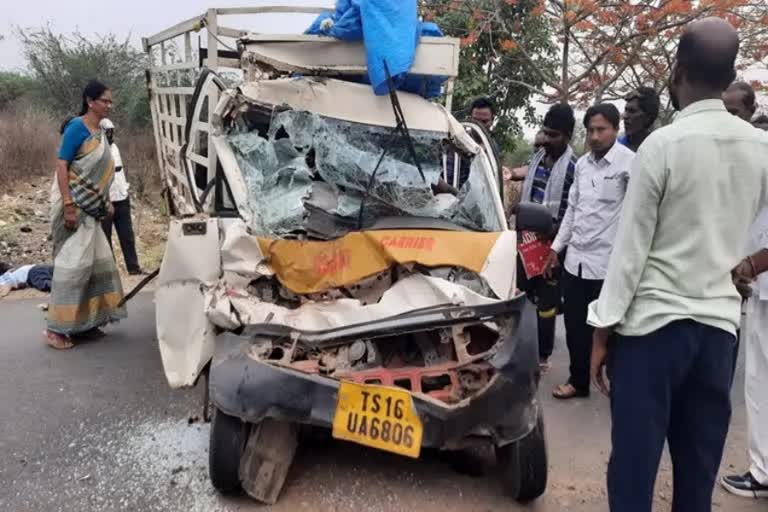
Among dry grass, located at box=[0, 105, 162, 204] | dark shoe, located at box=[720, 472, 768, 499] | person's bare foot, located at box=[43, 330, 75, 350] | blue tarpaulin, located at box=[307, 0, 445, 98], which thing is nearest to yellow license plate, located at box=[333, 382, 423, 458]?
dark shoe, located at box=[720, 472, 768, 499]

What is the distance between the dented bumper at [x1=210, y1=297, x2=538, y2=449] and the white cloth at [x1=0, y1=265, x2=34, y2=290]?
560cm

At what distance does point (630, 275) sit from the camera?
212 centimetres

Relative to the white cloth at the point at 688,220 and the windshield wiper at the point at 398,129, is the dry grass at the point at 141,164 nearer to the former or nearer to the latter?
the windshield wiper at the point at 398,129

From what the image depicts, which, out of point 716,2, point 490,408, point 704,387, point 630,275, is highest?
point 716,2

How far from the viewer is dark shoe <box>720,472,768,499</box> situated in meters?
3.19

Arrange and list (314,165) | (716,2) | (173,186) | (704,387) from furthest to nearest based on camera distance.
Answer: (716,2) → (173,186) → (314,165) → (704,387)

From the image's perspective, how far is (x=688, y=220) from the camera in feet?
6.74

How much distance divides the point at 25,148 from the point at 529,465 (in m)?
11.6

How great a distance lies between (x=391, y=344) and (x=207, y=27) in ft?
8.04

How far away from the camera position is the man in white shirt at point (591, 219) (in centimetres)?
395

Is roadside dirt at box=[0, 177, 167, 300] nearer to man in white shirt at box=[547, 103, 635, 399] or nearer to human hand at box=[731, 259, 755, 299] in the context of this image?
man in white shirt at box=[547, 103, 635, 399]

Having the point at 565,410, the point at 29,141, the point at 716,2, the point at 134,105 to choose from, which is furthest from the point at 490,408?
the point at 134,105

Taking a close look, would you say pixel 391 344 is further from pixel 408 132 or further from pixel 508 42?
pixel 508 42

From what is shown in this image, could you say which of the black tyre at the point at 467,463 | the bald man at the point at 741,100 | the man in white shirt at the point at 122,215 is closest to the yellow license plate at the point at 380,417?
the black tyre at the point at 467,463
